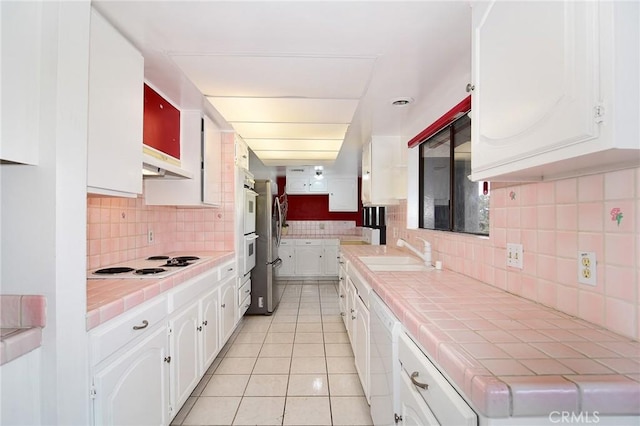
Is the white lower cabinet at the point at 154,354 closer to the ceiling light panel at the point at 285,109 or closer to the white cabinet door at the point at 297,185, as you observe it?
the ceiling light panel at the point at 285,109

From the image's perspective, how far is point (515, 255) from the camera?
1.34m

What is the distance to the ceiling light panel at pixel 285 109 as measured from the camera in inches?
77.7

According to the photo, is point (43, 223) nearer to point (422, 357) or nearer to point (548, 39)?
point (422, 357)

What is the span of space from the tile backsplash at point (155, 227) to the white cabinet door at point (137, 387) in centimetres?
78

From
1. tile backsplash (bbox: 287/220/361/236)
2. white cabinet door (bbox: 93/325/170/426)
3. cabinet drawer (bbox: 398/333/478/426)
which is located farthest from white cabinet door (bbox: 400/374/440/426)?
tile backsplash (bbox: 287/220/361/236)

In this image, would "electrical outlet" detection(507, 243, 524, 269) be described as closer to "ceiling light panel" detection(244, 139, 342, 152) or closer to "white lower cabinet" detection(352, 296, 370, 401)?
"white lower cabinet" detection(352, 296, 370, 401)

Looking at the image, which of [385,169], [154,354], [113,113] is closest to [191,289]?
[154,354]

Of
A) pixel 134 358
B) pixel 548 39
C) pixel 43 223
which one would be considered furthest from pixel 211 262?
pixel 548 39

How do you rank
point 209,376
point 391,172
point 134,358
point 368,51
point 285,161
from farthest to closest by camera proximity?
point 285,161
point 391,172
point 209,376
point 368,51
point 134,358

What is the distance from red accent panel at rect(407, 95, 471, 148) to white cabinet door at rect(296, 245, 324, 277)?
3303mm

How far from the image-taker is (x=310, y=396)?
200 centimetres

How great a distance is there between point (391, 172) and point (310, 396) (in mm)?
2237

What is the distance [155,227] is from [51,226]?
1743mm

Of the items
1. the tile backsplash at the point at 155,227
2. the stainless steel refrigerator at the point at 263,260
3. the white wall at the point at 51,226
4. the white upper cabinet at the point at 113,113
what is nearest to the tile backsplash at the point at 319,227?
the stainless steel refrigerator at the point at 263,260
